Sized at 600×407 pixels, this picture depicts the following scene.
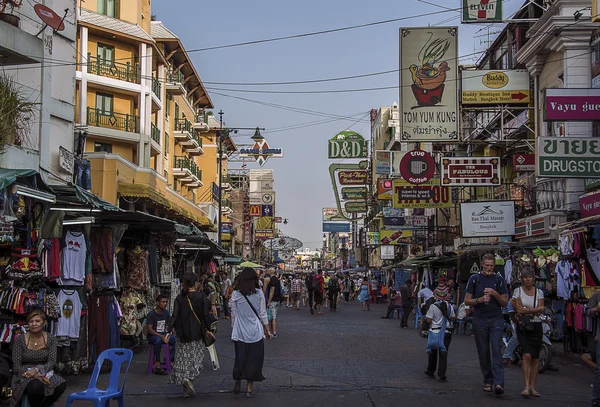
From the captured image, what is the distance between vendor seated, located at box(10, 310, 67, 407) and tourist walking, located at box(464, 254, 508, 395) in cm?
578

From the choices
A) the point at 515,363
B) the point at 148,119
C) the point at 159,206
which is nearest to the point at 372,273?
the point at 148,119

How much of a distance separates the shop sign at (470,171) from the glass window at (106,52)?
2101 cm

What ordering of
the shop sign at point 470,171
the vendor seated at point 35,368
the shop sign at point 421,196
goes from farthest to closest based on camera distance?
the shop sign at point 421,196 < the shop sign at point 470,171 < the vendor seated at point 35,368

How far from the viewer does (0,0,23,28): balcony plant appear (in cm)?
1394

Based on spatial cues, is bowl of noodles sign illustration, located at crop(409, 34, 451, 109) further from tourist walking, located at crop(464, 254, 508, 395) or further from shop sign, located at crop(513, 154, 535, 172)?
tourist walking, located at crop(464, 254, 508, 395)

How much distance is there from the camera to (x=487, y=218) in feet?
85.1

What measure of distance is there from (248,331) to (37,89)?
869cm

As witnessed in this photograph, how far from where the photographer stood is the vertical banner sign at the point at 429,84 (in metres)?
24.9

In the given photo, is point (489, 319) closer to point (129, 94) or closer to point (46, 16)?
point (46, 16)

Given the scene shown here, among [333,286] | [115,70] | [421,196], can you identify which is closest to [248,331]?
[421,196]

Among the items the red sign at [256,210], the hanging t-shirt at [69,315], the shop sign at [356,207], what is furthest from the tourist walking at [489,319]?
the red sign at [256,210]

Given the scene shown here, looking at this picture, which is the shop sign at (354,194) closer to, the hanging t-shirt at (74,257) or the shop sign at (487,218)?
the shop sign at (487,218)

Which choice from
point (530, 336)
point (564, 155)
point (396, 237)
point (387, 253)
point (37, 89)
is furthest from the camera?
point (387, 253)

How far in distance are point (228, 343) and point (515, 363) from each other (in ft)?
24.1
